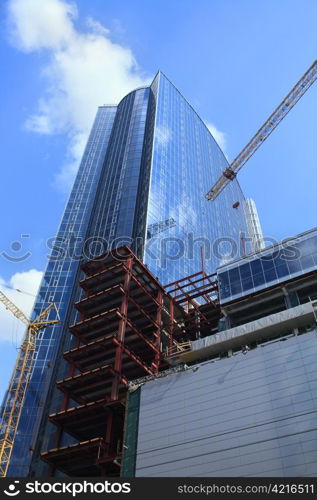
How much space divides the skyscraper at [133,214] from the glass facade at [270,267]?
36.5 meters

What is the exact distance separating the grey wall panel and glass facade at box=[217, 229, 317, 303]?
61.8 ft

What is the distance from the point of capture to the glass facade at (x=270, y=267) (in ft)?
226

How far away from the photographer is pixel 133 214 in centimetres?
13512

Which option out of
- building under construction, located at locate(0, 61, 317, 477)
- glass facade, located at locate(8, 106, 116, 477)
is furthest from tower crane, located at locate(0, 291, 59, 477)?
glass facade, located at locate(8, 106, 116, 477)

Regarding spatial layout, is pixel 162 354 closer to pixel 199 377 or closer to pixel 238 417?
pixel 199 377

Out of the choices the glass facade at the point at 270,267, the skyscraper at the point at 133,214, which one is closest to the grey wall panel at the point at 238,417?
the glass facade at the point at 270,267

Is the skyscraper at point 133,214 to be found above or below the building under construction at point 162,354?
above

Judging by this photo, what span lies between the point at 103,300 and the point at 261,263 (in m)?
26.0

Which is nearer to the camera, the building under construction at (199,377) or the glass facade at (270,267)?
the building under construction at (199,377)

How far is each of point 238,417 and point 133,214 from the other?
92093 millimetres

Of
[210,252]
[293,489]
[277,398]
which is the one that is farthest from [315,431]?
[210,252]

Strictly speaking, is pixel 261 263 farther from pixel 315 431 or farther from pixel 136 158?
pixel 136 158

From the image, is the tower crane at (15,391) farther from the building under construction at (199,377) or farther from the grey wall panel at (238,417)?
the grey wall panel at (238,417)

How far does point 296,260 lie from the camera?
69562mm
